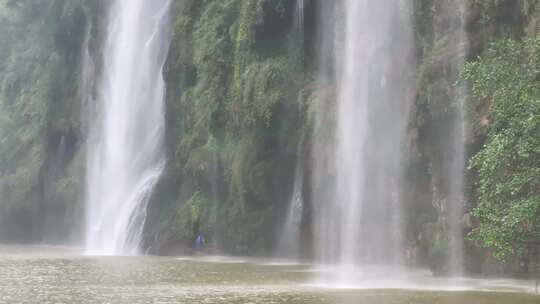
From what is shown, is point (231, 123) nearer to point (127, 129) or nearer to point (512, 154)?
point (127, 129)

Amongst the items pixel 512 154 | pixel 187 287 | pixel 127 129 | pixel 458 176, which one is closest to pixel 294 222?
pixel 458 176

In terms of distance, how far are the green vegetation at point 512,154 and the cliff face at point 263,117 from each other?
3518mm

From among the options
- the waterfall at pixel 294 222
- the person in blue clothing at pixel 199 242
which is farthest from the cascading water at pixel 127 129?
the waterfall at pixel 294 222

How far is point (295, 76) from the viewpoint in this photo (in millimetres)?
30688

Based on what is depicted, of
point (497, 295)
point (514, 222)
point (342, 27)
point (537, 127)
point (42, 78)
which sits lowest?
point (497, 295)

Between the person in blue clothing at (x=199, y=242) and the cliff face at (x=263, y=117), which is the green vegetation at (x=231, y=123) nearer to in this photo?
the cliff face at (x=263, y=117)

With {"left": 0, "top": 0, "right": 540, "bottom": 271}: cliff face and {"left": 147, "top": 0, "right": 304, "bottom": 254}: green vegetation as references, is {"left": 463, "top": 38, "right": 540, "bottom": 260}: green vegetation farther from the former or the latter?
{"left": 147, "top": 0, "right": 304, "bottom": 254}: green vegetation

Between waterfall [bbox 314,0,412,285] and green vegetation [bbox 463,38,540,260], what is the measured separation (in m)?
7.72

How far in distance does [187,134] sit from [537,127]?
22.4 m

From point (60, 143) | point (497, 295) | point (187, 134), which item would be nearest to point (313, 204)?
point (187, 134)

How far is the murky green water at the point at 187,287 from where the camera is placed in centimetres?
1623

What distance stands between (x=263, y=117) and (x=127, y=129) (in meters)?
12.4

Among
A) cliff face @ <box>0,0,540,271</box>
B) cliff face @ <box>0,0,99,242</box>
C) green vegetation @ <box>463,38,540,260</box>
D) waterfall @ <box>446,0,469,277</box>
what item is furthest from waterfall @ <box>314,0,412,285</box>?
cliff face @ <box>0,0,99,242</box>

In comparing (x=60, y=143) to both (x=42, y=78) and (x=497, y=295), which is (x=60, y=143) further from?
(x=497, y=295)
